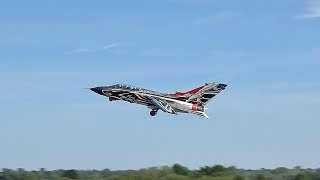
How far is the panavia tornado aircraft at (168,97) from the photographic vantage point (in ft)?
345

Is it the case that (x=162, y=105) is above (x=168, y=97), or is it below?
below

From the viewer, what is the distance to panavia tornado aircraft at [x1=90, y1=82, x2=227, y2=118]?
105 m

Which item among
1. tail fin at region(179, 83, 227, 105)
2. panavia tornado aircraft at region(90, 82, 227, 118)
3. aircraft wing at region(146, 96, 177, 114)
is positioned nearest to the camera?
aircraft wing at region(146, 96, 177, 114)

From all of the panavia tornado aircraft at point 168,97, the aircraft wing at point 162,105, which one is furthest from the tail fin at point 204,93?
the aircraft wing at point 162,105

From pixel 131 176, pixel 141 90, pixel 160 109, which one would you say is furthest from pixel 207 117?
pixel 131 176

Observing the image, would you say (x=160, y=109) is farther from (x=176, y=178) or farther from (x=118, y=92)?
(x=176, y=178)

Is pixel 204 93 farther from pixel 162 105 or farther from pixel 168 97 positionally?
pixel 162 105

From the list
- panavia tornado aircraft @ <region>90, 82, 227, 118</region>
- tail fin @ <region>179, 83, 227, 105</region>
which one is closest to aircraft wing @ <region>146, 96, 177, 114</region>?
panavia tornado aircraft @ <region>90, 82, 227, 118</region>

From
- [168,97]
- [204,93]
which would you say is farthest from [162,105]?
[204,93]

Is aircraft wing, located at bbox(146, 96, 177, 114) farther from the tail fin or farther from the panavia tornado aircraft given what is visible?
the tail fin

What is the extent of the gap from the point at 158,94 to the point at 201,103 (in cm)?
652

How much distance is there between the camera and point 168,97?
353 ft

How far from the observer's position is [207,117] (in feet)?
326

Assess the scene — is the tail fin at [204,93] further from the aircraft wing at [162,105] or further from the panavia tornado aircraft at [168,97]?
the aircraft wing at [162,105]
